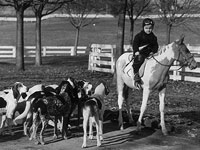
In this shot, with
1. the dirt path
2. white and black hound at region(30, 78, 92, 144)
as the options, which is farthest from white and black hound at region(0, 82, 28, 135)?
white and black hound at region(30, 78, 92, 144)

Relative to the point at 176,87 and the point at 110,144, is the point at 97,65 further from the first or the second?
the point at 110,144

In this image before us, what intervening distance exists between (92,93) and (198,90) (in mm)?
9027

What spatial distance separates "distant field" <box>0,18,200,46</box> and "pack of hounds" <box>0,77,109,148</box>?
47.9m

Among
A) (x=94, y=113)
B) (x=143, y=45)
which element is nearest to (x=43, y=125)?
(x=94, y=113)

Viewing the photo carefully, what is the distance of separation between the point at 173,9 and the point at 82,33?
3369 centimetres

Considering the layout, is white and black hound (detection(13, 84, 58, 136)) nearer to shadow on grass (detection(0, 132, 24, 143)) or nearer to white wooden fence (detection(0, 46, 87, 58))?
shadow on grass (detection(0, 132, 24, 143))

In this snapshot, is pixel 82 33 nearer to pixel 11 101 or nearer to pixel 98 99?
pixel 11 101

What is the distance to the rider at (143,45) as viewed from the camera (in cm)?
1069

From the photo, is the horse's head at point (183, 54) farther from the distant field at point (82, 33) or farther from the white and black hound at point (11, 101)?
the distant field at point (82, 33)

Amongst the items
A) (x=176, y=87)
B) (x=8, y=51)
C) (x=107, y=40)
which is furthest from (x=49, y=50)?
(x=176, y=87)

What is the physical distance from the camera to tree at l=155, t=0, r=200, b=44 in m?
37.6

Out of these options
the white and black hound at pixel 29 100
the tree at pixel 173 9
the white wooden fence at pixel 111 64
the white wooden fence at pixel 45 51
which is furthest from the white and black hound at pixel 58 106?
the white wooden fence at pixel 45 51

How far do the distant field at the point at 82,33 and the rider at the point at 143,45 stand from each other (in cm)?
4664

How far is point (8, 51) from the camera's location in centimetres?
4272
